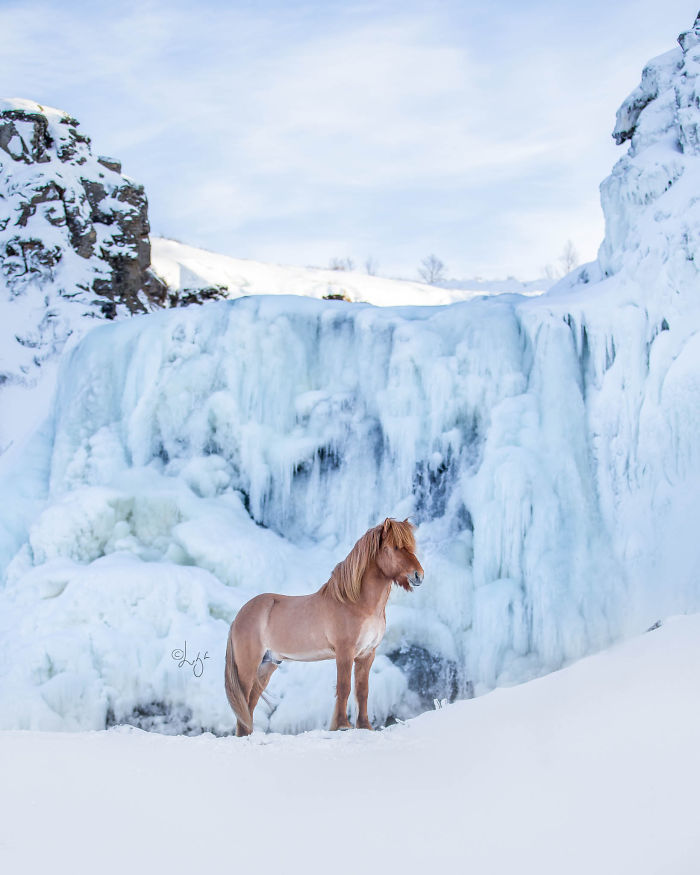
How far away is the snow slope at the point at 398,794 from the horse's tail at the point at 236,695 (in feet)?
2.36

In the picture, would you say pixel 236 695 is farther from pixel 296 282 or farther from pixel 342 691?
pixel 296 282

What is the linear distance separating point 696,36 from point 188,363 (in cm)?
601

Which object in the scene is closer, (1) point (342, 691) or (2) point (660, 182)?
(1) point (342, 691)

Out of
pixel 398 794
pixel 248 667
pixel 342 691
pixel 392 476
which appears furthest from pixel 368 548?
pixel 392 476

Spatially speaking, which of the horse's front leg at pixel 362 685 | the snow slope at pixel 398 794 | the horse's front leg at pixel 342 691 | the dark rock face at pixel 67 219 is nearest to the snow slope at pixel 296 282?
the dark rock face at pixel 67 219

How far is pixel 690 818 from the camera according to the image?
2764mm

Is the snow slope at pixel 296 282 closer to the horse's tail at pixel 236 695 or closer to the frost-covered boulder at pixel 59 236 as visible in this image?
the frost-covered boulder at pixel 59 236

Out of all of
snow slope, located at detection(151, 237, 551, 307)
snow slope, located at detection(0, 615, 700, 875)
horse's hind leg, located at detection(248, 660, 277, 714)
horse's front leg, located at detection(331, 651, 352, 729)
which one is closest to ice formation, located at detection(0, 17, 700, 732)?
horse's hind leg, located at detection(248, 660, 277, 714)

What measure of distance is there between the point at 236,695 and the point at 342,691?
73 cm

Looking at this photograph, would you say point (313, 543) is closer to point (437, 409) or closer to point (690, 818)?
point (437, 409)

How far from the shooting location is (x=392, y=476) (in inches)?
351

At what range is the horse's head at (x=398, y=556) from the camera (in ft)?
14.4

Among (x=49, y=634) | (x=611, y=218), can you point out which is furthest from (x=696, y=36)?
(x=49, y=634)
